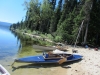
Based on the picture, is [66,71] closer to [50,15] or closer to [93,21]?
[93,21]

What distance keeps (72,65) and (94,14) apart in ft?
58.3

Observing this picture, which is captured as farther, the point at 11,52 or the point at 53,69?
the point at 11,52

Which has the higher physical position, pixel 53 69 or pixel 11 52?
pixel 11 52

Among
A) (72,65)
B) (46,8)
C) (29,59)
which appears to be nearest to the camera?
(29,59)

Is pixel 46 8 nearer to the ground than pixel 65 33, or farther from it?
farther from it

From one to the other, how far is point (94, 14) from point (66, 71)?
19.7 meters

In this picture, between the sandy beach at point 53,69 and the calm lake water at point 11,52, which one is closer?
the sandy beach at point 53,69

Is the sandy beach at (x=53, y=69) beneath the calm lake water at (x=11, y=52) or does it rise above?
beneath

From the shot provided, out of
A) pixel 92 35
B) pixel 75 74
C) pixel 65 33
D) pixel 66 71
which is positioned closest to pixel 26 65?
pixel 66 71

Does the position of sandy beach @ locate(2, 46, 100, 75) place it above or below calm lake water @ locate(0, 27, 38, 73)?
below

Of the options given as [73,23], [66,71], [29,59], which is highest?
[73,23]

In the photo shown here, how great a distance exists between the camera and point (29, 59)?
14.0 m

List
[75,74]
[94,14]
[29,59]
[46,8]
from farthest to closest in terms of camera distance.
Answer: [46,8], [94,14], [29,59], [75,74]

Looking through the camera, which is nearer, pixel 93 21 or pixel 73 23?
pixel 93 21
